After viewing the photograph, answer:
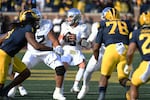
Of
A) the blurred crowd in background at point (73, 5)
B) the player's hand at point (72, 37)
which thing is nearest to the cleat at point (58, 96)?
the player's hand at point (72, 37)

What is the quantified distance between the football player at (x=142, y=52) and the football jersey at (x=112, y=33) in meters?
0.80

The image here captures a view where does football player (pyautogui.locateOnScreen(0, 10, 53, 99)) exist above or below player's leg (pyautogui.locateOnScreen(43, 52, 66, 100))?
above

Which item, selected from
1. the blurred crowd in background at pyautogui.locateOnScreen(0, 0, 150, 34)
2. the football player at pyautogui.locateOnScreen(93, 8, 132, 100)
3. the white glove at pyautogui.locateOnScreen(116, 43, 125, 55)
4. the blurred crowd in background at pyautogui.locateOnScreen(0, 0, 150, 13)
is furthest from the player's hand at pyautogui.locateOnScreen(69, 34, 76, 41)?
the blurred crowd in background at pyautogui.locateOnScreen(0, 0, 150, 13)

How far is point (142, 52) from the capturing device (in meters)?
7.79

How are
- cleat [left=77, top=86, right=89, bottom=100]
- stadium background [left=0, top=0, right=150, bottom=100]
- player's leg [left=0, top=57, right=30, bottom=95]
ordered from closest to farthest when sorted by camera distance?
player's leg [left=0, top=57, right=30, bottom=95] < cleat [left=77, top=86, right=89, bottom=100] < stadium background [left=0, top=0, right=150, bottom=100]

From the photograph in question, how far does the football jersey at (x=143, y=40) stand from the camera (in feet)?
25.4

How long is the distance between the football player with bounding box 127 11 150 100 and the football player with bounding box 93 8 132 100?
628mm

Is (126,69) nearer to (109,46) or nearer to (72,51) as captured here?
(109,46)

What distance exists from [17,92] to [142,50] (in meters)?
3.19

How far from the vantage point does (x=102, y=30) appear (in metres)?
8.73

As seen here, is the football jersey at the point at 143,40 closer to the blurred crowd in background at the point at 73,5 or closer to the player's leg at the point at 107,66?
the player's leg at the point at 107,66

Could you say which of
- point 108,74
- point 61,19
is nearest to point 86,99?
point 108,74

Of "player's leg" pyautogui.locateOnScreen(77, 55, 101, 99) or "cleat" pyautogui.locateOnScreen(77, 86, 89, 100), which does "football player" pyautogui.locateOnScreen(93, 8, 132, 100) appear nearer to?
"player's leg" pyautogui.locateOnScreen(77, 55, 101, 99)

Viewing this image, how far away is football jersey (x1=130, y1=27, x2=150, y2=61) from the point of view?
7.73m
